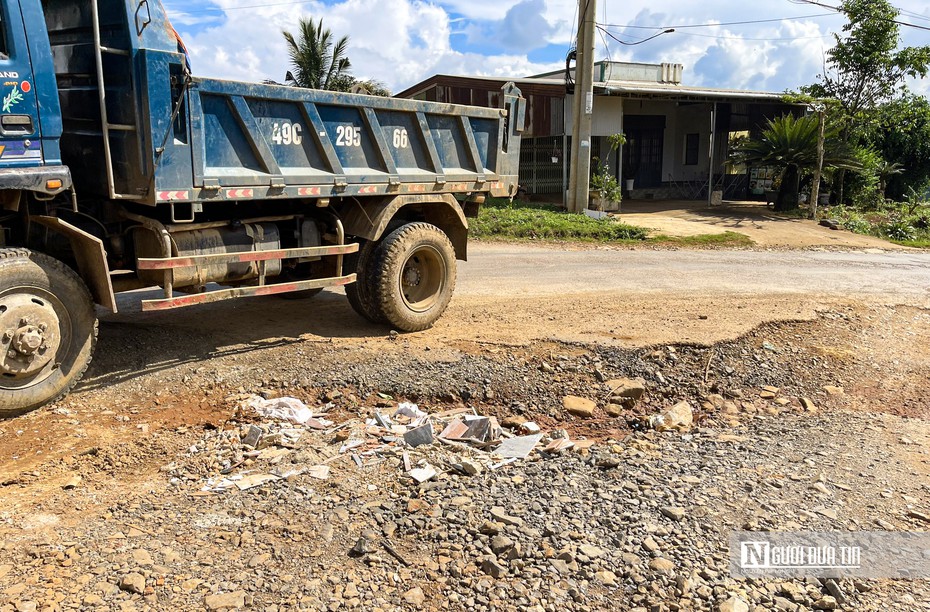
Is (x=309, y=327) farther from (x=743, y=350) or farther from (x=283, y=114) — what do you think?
(x=743, y=350)

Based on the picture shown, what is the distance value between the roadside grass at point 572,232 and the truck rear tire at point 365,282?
A: 720cm

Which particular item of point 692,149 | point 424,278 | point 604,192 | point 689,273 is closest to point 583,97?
point 604,192

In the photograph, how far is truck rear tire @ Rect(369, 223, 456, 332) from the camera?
280 inches

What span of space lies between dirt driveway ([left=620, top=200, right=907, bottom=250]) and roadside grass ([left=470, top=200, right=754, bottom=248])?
603 mm

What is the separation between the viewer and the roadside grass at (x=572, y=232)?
47.8 ft

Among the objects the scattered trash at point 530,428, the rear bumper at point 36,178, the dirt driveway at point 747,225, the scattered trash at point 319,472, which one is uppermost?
the rear bumper at point 36,178

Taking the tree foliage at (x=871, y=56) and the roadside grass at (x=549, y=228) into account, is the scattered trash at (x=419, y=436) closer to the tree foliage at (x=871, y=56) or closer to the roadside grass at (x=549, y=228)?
the roadside grass at (x=549, y=228)

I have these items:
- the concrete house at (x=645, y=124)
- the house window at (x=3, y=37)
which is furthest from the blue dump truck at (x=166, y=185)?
the concrete house at (x=645, y=124)

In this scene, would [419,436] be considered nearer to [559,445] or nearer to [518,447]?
[518,447]

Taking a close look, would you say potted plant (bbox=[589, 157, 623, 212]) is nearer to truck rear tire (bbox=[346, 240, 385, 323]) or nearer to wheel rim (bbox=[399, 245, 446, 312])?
wheel rim (bbox=[399, 245, 446, 312])

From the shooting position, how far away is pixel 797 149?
1872 cm

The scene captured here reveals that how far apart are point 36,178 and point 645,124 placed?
73.7 ft

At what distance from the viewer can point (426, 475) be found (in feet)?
13.9

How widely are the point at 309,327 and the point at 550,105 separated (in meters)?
15.2
